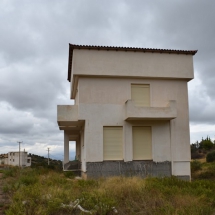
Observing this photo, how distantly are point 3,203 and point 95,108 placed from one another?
8390 millimetres

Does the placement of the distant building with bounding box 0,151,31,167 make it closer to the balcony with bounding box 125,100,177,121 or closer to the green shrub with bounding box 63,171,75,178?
the green shrub with bounding box 63,171,75,178

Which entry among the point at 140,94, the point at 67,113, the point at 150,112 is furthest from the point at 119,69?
the point at 67,113

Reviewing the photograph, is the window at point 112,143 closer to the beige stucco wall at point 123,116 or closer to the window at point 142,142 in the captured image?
the beige stucco wall at point 123,116

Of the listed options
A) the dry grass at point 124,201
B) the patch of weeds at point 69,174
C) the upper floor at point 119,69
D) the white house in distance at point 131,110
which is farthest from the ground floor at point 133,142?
the dry grass at point 124,201

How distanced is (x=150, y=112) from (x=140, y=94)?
5.21 ft

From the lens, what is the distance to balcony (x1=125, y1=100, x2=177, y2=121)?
16.6 m

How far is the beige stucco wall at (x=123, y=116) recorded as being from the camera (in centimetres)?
1691

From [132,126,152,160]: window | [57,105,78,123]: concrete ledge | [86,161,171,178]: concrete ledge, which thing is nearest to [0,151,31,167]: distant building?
[57,105,78,123]: concrete ledge

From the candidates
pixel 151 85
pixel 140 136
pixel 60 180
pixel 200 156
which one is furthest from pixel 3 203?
pixel 200 156

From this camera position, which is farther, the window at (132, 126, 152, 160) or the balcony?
the window at (132, 126, 152, 160)

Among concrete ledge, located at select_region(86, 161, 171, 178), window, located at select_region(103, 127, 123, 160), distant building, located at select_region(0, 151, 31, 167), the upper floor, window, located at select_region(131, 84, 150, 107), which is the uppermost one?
the upper floor

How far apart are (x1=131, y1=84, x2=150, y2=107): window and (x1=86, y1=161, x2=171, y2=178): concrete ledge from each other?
11.3 ft

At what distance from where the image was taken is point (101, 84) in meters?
17.4

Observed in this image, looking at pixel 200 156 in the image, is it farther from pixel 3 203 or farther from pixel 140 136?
pixel 3 203
